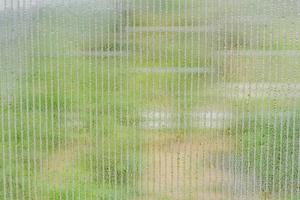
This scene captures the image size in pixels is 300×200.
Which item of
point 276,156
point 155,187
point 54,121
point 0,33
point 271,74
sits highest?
point 0,33

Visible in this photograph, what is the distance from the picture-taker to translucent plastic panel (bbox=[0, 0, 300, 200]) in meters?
1.51

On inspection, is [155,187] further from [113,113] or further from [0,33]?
[0,33]

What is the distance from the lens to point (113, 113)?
61.1 inches

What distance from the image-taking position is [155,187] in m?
1.56

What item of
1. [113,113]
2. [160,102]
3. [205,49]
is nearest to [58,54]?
[113,113]

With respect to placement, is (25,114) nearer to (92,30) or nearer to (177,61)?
(92,30)

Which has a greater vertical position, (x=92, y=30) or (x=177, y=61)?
(x=92, y=30)

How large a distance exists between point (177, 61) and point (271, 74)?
32 centimetres

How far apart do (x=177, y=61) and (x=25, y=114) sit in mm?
559

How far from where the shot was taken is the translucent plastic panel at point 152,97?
151cm

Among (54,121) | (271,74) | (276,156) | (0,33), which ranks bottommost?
(276,156)

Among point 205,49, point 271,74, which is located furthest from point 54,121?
point 271,74

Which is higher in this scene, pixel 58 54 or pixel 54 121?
pixel 58 54

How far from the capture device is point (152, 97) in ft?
5.05
